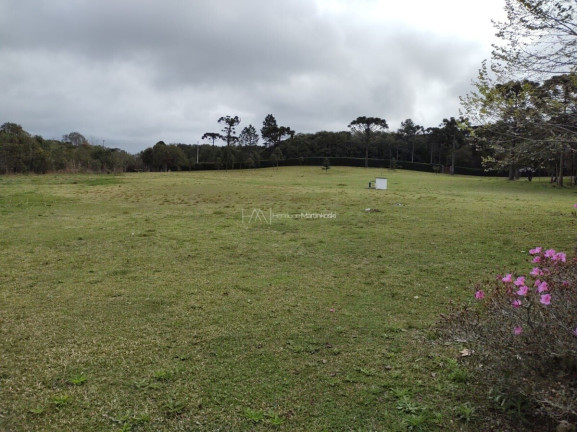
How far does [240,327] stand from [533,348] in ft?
8.71

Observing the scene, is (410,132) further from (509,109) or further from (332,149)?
(509,109)

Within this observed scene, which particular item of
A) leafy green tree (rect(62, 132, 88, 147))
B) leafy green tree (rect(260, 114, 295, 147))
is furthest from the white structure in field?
leafy green tree (rect(62, 132, 88, 147))

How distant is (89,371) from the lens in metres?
3.10

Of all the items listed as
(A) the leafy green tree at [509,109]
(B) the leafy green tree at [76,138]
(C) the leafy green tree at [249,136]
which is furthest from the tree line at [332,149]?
(A) the leafy green tree at [509,109]

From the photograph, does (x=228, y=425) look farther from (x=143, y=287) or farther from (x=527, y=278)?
(x=527, y=278)

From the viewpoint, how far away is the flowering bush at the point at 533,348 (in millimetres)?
2115

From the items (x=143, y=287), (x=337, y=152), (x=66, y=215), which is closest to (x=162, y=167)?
(x=337, y=152)

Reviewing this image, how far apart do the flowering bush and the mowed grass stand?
1.41 ft

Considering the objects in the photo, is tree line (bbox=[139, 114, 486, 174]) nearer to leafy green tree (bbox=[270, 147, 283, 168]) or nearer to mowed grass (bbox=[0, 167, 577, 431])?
leafy green tree (bbox=[270, 147, 283, 168])

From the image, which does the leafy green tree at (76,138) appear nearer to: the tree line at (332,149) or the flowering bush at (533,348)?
the tree line at (332,149)

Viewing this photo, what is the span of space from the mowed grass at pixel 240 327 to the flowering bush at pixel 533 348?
1.41 feet

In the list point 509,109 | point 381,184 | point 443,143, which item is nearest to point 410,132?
point 443,143

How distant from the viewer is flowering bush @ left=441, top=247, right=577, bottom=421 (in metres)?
2.12

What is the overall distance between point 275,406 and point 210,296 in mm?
2395
